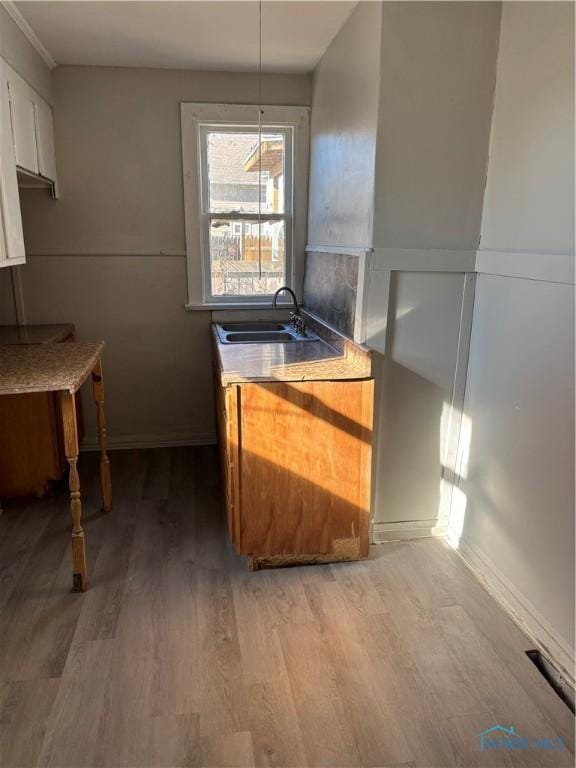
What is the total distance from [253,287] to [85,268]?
3.66 ft

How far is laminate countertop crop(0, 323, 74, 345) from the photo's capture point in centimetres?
292

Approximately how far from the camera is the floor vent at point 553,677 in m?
1.74

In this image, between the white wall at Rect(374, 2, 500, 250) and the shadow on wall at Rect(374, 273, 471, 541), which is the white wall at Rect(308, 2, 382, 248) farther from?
the shadow on wall at Rect(374, 273, 471, 541)

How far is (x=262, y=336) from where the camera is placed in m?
3.27

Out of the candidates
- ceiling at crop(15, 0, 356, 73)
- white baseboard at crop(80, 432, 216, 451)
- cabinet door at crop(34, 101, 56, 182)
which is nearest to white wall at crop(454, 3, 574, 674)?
ceiling at crop(15, 0, 356, 73)

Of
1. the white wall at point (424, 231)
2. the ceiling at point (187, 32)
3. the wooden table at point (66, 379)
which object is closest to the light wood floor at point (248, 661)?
the wooden table at point (66, 379)

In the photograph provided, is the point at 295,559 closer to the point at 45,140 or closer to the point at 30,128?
the point at 30,128

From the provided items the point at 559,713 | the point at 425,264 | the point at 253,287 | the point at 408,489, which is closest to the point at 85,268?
the point at 253,287

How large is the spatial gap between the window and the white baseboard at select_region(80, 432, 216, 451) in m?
0.96

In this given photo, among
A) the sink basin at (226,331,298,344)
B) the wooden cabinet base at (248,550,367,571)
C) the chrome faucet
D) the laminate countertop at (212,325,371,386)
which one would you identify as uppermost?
the chrome faucet

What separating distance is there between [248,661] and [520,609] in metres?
1.08

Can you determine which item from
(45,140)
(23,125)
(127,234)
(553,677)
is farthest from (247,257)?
(553,677)

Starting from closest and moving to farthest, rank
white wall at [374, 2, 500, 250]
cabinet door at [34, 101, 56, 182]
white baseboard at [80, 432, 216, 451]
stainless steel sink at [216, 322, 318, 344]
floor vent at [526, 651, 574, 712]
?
floor vent at [526, 651, 574, 712] < white wall at [374, 2, 500, 250] < cabinet door at [34, 101, 56, 182] < stainless steel sink at [216, 322, 318, 344] < white baseboard at [80, 432, 216, 451]

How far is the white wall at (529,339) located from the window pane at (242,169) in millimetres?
1673
